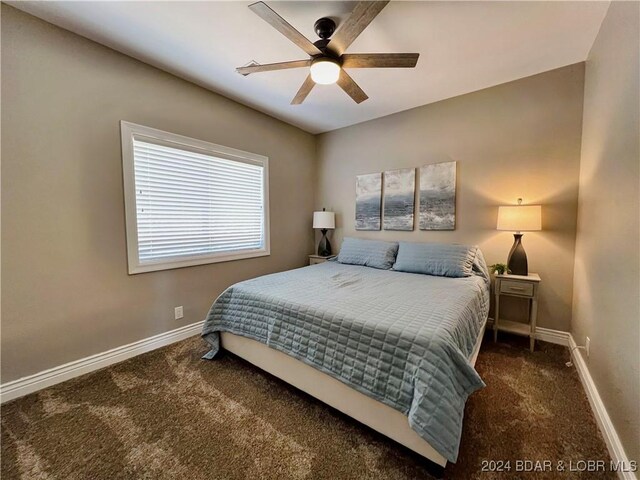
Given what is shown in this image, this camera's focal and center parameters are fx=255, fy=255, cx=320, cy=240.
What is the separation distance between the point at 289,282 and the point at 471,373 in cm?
147

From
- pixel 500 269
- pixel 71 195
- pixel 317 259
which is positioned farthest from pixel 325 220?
pixel 71 195

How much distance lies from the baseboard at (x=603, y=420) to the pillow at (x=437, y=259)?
1005 millimetres

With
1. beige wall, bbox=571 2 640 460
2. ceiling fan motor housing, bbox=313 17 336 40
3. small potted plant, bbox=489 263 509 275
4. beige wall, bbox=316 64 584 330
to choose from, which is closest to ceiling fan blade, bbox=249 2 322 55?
ceiling fan motor housing, bbox=313 17 336 40

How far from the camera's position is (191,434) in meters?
1.47

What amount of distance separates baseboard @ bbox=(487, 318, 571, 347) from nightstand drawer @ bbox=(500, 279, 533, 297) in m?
0.57

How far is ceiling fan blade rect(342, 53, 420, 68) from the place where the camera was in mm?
1646

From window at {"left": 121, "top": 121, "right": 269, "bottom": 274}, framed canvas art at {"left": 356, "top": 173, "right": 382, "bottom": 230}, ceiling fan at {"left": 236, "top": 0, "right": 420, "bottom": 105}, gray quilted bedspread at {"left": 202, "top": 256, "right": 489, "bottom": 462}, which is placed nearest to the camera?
gray quilted bedspread at {"left": 202, "top": 256, "right": 489, "bottom": 462}

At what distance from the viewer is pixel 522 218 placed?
2.36m

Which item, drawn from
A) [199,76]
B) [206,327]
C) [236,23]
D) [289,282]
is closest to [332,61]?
[236,23]

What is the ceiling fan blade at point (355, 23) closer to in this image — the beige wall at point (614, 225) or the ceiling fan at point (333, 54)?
the ceiling fan at point (333, 54)

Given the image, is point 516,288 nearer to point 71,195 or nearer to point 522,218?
point 522,218

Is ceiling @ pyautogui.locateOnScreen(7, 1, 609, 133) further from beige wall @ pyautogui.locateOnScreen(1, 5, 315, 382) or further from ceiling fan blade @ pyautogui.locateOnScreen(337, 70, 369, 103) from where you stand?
ceiling fan blade @ pyautogui.locateOnScreen(337, 70, 369, 103)

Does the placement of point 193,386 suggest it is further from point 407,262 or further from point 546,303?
point 546,303

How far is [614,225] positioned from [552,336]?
5.10ft
